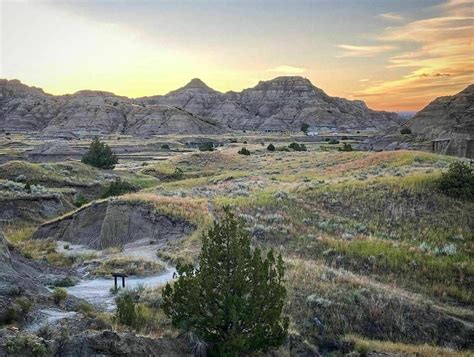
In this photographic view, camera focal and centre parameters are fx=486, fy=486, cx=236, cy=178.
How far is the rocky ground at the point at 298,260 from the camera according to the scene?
10423 mm

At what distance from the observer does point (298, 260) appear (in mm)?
18953

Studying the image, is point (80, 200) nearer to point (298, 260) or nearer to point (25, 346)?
point (298, 260)

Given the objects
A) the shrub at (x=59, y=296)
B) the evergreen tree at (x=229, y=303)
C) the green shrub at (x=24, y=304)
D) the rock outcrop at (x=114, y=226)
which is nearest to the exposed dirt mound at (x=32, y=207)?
the rock outcrop at (x=114, y=226)

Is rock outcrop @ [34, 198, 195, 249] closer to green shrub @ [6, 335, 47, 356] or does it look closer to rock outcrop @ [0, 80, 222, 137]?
green shrub @ [6, 335, 47, 356]

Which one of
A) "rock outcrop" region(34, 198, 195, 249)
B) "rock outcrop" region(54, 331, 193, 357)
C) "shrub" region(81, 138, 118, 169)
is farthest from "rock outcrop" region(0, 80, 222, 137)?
"rock outcrop" region(54, 331, 193, 357)

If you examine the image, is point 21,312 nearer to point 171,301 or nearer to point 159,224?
point 171,301

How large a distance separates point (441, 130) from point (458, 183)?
56681 mm

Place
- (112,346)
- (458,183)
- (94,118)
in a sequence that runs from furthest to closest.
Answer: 1. (94,118)
2. (458,183)
3. (112,346)

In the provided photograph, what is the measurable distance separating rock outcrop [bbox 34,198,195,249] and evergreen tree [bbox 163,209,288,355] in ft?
40.1

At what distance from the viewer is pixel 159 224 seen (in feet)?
79.9

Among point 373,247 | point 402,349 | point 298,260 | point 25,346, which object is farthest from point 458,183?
point 25,346

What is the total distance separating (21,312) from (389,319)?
10.6 metres

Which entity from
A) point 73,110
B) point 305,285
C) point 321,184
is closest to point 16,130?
point 73,110

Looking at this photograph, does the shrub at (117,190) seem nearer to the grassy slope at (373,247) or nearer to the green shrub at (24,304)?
the grassy slope at (373,247)
